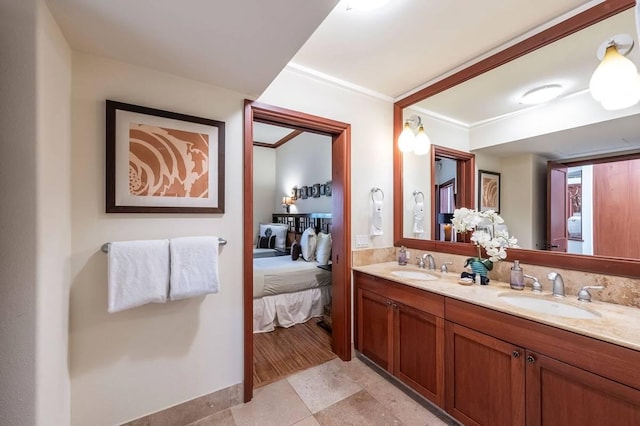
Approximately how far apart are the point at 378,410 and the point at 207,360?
1.18 m

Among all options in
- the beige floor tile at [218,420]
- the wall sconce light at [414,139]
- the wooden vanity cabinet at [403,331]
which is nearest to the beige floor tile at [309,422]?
the beige floor tile at [218,420]

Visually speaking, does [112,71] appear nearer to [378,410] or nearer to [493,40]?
[493,40]

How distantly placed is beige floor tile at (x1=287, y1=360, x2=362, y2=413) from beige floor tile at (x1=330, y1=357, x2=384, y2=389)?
0.12 feet

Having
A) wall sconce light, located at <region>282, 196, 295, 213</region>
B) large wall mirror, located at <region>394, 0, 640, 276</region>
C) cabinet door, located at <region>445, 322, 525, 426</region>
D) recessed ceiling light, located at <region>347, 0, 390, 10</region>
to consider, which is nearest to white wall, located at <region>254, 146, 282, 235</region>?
wall sconce light, located at <region>282, 196, 295, 213</region>

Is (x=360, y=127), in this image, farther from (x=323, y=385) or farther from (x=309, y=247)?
(x=323, y=385)

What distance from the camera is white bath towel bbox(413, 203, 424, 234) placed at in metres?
2.47

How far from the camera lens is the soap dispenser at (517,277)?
162cm

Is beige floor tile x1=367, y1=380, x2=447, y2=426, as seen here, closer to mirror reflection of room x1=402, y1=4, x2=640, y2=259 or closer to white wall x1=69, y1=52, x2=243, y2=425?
white wall x1=69, y1=52, x2=243, y2=425

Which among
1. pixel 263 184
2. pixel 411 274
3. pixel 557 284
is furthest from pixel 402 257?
pixel 263 184

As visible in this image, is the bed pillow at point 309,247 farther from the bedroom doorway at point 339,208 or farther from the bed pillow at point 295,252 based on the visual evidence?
the bedroom doorway at point 339,208

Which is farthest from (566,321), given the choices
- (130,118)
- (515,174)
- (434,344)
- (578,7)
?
(130,118)

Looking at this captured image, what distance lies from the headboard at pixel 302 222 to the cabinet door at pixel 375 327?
1766 mm

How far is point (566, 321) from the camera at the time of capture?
113 centimetres

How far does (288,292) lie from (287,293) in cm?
2
